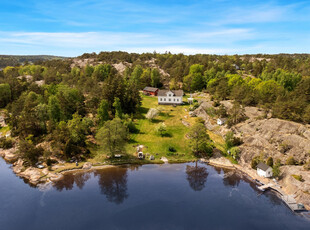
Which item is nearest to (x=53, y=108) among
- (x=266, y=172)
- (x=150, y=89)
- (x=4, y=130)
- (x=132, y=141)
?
(x=4, y=130)

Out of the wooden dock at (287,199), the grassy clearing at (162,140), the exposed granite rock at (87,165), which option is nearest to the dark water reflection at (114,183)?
the exposed granite rock at (87,165)

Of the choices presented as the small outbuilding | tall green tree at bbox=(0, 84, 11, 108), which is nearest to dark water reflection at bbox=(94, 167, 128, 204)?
the small outbuilding

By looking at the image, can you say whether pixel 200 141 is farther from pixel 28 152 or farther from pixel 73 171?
pixel 28 152

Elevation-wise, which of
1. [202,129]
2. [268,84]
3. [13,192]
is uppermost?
[268,84]

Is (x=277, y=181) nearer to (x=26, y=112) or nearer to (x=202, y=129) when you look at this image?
(x=202, y=129)

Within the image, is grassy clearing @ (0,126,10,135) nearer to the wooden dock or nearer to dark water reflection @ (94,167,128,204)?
dark water reflection @ (94,167,128,204)

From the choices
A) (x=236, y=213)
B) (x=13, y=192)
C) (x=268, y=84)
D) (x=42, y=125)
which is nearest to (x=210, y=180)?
(x=236, y=213)

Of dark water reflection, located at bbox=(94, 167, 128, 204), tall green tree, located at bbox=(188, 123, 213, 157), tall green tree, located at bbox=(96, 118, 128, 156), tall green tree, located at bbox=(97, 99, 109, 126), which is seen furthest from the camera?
tall green tree, located at bbox=(97, 99, 109, 126)

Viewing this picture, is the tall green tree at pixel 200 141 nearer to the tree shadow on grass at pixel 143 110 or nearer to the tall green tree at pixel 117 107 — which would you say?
the tall green tree at pixel 117 107
